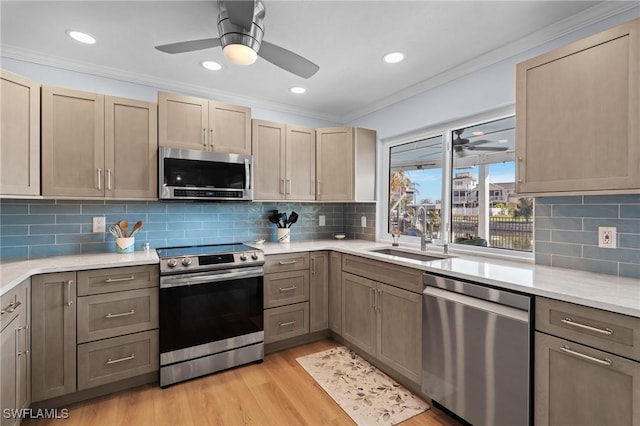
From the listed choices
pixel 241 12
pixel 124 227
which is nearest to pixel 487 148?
pixel 241 12

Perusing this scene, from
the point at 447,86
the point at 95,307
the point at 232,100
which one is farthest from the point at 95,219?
the point at 447,86

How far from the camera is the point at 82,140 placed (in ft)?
7.57

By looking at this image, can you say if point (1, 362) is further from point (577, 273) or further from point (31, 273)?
point (577, 273)

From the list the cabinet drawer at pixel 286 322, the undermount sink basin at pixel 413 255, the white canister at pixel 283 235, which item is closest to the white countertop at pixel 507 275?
the undermount sink basin at pixel 413 255

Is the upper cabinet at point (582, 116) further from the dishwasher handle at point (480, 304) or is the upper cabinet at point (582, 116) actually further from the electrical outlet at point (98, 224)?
the electrical outlet at point (98, 224)

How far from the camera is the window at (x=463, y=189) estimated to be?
7.72 ft

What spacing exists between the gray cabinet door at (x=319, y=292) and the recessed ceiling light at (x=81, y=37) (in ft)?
7.89

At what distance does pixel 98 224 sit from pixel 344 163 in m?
2.40

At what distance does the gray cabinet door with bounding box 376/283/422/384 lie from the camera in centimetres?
210

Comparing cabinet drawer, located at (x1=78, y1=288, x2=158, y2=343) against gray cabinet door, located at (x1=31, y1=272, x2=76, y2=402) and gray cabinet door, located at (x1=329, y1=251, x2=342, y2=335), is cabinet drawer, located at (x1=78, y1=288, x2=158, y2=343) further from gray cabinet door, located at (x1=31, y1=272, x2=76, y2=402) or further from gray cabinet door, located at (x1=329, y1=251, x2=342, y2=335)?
gray cabinet door, located at (x1=329, y1=251, x2=342, y2=335)

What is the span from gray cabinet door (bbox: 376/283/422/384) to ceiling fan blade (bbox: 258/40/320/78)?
1672mm

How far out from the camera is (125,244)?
8.27 feet

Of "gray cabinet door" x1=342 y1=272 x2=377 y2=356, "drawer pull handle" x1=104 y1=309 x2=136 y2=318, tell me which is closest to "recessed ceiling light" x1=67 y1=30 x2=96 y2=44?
"drawer pull handle" x1=104 y1=309 x2=136 y2=318

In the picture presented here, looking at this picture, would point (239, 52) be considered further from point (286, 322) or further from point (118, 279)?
point (286, 322)
